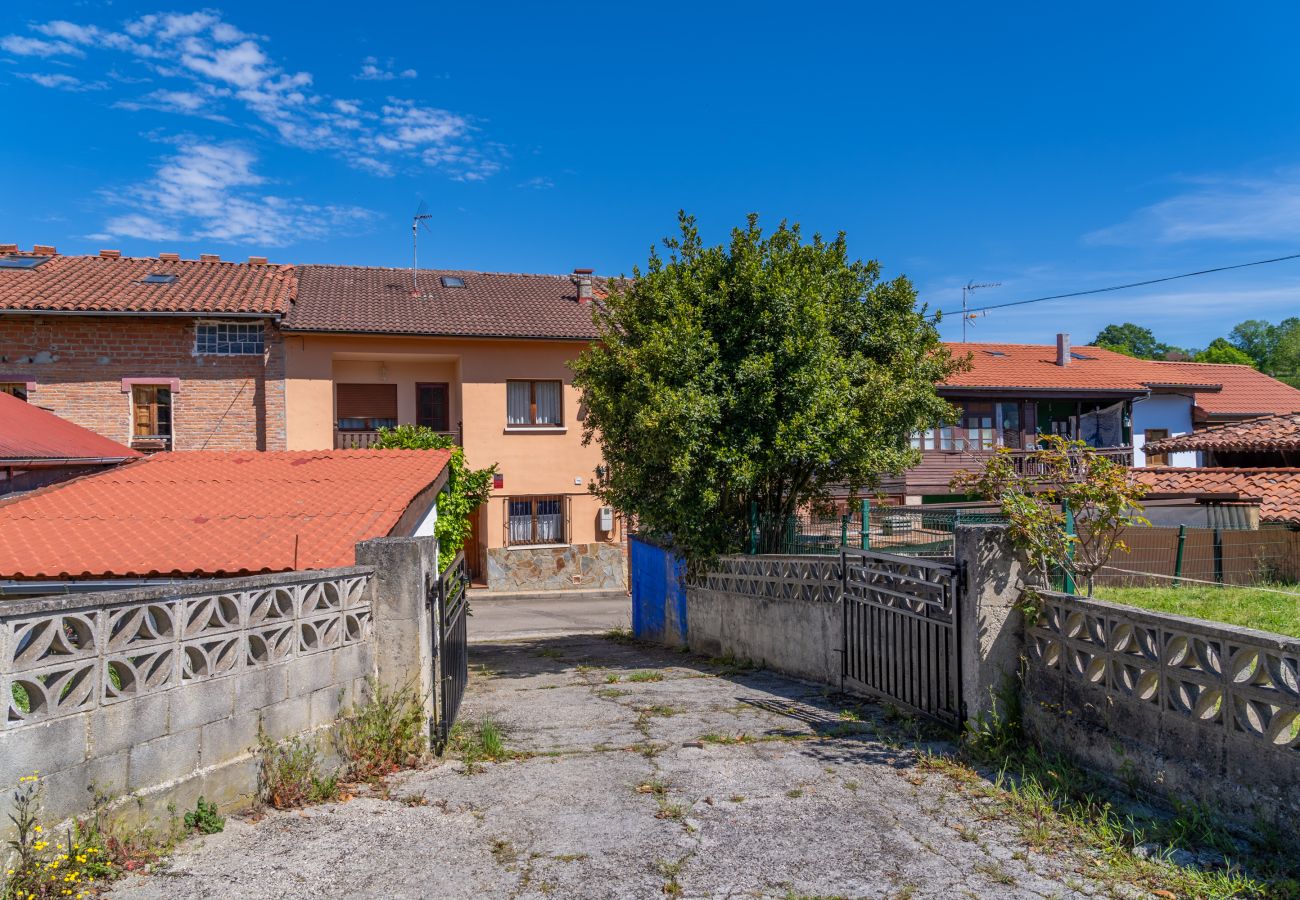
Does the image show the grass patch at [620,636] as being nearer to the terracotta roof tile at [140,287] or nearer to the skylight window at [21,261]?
the terracotta roof tile at [140,287]

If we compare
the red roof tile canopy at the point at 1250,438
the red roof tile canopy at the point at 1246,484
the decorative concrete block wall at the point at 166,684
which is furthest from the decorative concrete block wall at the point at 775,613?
the red roof tile canopy at the point at 1250,438

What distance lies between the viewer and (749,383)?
11.2 meters

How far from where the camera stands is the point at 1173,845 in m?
4.60

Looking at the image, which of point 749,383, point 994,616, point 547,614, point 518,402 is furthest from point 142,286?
point 994,616

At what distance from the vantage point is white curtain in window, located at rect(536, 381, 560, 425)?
2712 centimetres

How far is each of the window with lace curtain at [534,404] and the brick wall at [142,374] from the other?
6.27 meters

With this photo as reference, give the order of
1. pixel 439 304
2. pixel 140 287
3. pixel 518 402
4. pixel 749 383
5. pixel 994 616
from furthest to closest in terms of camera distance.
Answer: pixel 439 304
pixel 518 402
pixel 140 287
pixel 749 383
pixel 994 616

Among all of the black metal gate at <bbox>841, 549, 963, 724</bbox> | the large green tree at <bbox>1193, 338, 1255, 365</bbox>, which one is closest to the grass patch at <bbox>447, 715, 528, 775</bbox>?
the black metal gate at <bbox>841, 549, 963, 724</bbox>

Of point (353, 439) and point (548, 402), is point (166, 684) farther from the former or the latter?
point (548, 402)

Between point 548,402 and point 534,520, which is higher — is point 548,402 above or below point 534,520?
above

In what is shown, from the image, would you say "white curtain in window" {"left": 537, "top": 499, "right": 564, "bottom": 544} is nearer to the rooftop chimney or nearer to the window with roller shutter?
the window with roller shutter

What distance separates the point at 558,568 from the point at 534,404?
4899 mm

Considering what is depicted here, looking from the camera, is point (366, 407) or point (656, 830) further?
point (366, 407)

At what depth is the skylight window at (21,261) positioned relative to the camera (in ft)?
83.0
